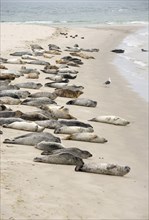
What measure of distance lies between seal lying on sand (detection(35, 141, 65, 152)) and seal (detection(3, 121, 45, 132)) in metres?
1.01

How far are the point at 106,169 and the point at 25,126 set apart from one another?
2416 mm

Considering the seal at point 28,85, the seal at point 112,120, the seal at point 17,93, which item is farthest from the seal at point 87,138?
the seal at point 28,85

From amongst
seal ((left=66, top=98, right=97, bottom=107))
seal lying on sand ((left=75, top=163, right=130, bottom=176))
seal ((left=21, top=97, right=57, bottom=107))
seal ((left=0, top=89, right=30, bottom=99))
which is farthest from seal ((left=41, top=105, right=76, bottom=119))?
seal lying on sand ((left=75, top=163, right=130, bottom=176))

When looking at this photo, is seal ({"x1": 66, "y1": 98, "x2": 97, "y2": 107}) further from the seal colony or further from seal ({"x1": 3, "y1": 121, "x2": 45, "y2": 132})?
seal ({"x1": 3, "y1": 121, "x2": 45, "y2": 132})

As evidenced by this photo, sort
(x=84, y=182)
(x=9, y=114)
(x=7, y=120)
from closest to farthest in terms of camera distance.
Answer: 1. (x=84, y=182)
2. (x=7, y=120)
3. (x=9, y=114)

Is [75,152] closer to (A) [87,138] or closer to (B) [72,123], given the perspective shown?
(A) [87,138]

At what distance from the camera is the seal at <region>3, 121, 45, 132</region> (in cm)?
907

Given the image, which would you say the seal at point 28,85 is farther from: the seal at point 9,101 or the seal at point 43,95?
the seal at point 9,101

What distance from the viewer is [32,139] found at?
8.30 metres

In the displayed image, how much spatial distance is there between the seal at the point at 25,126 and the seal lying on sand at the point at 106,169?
2073 mm

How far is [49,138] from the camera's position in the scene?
27.3 ft

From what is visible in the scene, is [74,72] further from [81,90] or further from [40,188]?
[40,188]

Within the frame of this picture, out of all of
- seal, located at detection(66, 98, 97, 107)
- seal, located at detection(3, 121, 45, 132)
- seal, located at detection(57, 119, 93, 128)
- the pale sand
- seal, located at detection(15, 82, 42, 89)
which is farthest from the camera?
seal, located at detection(15, 82, 42, 89)

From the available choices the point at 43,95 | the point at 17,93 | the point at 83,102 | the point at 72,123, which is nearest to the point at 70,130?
the point at 72,123
